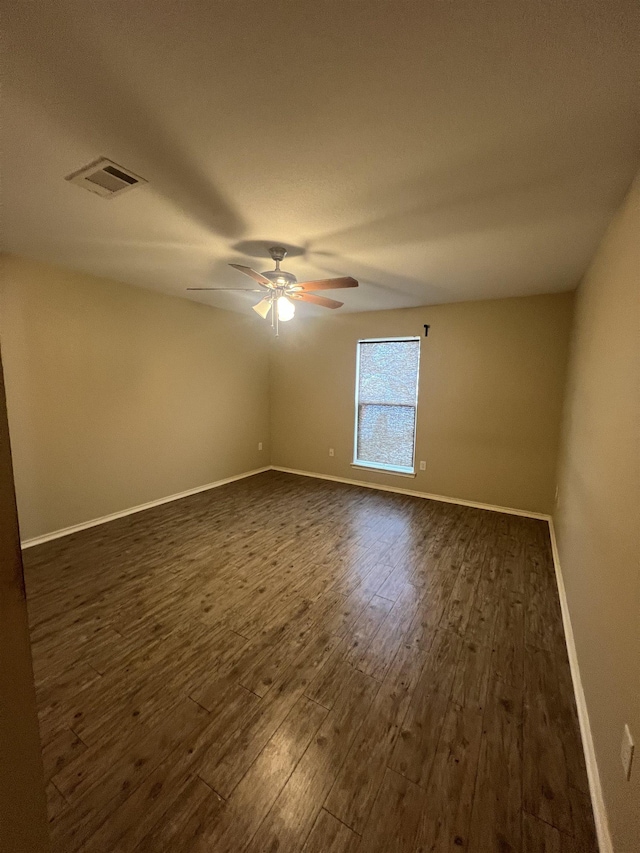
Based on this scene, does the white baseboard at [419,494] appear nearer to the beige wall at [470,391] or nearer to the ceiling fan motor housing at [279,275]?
the beige wall at [470,391]

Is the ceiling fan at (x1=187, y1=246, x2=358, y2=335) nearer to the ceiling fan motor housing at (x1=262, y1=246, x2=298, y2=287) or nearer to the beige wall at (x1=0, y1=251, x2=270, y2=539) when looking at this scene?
the ceiling fan motor housing at (x1=262, y1=246, x2=298, y2=287)

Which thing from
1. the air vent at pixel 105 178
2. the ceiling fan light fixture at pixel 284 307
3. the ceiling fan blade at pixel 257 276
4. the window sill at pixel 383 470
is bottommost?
the window sill at pixel 383 470

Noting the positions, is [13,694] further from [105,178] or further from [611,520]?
[105,178]

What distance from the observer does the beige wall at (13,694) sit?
1.95ft

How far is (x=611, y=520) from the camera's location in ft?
4.68

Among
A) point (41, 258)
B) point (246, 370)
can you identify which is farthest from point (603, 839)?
point (246, 370)

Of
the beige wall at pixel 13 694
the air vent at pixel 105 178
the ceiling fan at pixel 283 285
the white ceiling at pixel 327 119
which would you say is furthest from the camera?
the ceiling fan at pixel 283 285

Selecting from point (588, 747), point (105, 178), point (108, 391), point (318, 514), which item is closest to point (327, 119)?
point (105, 178)

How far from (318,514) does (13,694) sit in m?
3.30

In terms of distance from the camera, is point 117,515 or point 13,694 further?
point 117,515

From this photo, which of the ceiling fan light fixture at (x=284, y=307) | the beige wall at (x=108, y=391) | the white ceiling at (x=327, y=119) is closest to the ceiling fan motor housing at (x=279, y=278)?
the ceiling fan light fixture at (x=284, y=307)

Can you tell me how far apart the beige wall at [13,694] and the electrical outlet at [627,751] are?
1581 mm

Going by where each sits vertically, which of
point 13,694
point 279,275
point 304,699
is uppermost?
point 279,275

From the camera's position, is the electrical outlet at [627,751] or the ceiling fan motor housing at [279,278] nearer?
the electrical outlet at [627,751]
